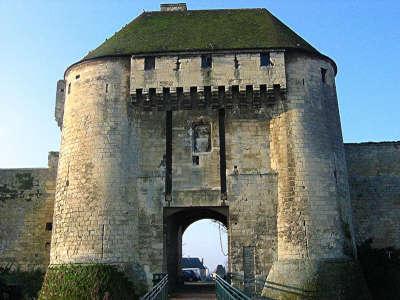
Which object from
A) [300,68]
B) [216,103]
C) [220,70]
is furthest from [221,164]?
[300,68]

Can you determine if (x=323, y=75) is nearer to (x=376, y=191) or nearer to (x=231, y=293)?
(x=376, y=191)

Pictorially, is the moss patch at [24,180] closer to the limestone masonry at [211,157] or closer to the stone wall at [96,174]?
the stone wall at [96,174]

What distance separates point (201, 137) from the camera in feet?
54.0

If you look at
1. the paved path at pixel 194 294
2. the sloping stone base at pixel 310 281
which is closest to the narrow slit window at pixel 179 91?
the sloping stone base at pixel 310 281

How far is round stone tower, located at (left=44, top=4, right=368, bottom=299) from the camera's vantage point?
15023 mm

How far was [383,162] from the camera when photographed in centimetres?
→ 1977

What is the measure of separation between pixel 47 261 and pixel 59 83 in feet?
23.4

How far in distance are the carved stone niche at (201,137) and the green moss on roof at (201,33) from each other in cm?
265

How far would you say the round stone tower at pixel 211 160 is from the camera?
15.0 meters

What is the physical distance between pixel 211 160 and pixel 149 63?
4.03 m

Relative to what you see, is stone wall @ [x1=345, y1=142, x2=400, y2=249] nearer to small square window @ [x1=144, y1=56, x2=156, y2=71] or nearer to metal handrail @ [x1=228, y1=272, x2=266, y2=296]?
metal handrail @ [x1=228, y1=272, x2=266, y2=296]

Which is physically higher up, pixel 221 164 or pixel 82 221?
pixel 221 164

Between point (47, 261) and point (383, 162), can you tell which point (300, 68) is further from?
point (47, 261)

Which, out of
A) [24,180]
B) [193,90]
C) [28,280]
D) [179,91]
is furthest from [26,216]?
[193,90]
